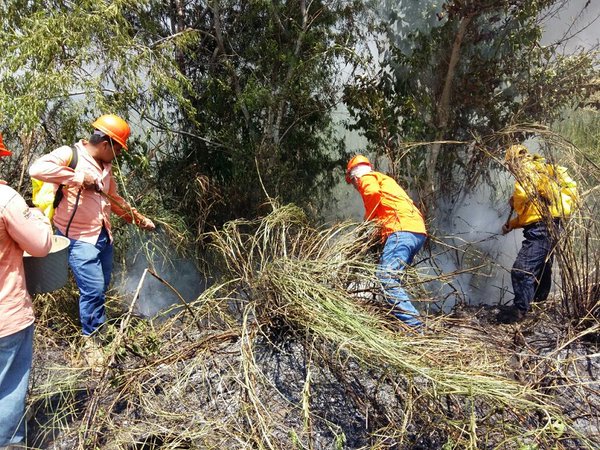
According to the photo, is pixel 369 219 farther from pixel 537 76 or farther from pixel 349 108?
pixel 537 76

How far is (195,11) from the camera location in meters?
5.54

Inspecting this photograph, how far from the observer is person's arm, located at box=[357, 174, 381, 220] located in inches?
154

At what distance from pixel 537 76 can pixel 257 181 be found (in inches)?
122

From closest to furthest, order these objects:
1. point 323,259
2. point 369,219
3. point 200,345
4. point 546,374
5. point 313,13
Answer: point 546,374 < point 200,345 < point 323,259 < point 369,219 < point 313,13

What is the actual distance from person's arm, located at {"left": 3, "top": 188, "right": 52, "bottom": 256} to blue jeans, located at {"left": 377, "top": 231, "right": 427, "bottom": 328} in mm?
1905

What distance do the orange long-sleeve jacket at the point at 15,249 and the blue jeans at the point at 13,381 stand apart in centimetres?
7

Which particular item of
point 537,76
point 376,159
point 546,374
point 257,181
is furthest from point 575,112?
point 546,374

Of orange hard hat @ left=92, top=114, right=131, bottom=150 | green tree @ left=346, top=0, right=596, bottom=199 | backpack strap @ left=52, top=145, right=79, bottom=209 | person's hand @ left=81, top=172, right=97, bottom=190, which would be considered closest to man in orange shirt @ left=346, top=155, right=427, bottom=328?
green tree @ left=346, top=0, right=596, bottom=199

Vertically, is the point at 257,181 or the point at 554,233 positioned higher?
the point at 257,181

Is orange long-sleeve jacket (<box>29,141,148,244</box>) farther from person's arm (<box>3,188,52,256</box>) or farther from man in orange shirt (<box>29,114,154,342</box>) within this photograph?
person's arm (<box>3,188,52,256</box>)

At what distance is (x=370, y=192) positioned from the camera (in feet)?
12.9

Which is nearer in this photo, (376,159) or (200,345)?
(200,345)

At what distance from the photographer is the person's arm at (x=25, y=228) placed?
2.30m

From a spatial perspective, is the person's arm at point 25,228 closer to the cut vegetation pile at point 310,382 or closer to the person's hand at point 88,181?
the cut vegetation pile at point 310,382
